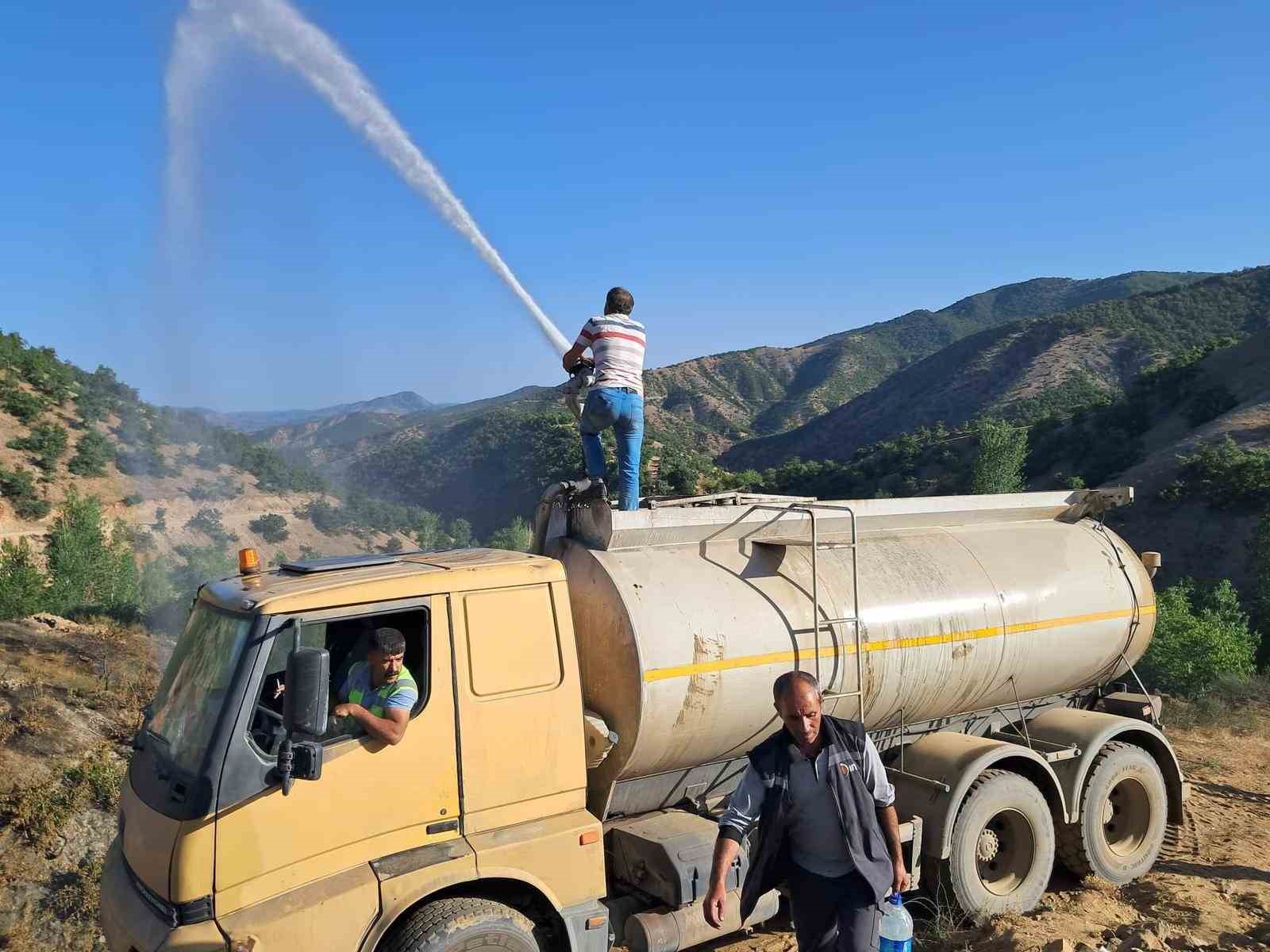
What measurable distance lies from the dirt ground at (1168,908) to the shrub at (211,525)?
110 feet

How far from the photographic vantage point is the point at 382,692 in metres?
4.41

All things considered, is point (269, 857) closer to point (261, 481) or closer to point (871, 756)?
point (871, 756)

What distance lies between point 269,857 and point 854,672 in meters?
3.94

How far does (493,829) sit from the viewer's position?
4598 millimetres

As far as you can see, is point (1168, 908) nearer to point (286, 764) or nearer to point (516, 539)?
point (286, 764)

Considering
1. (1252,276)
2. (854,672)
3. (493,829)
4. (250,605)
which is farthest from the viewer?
(1252,276)

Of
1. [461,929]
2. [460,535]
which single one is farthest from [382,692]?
[460,535]

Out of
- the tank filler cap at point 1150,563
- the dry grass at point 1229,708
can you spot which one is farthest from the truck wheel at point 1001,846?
the dry grass at point 1229,708

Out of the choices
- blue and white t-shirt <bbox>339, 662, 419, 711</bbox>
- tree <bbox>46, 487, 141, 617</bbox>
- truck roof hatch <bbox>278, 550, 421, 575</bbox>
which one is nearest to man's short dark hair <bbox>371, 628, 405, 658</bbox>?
blue and white t-shirt <bbox>339, 662, 419, 711</bbox>

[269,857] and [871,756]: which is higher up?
[871,756]

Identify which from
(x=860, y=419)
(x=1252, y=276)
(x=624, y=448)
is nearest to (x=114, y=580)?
(x=624, y=448)

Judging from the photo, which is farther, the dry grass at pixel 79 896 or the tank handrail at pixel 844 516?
the dry grass at pixel 79 896

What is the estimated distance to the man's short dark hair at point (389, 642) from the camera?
14.2ft

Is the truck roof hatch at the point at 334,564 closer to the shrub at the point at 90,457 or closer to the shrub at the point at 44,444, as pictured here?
the shrub at the point at 44,444
